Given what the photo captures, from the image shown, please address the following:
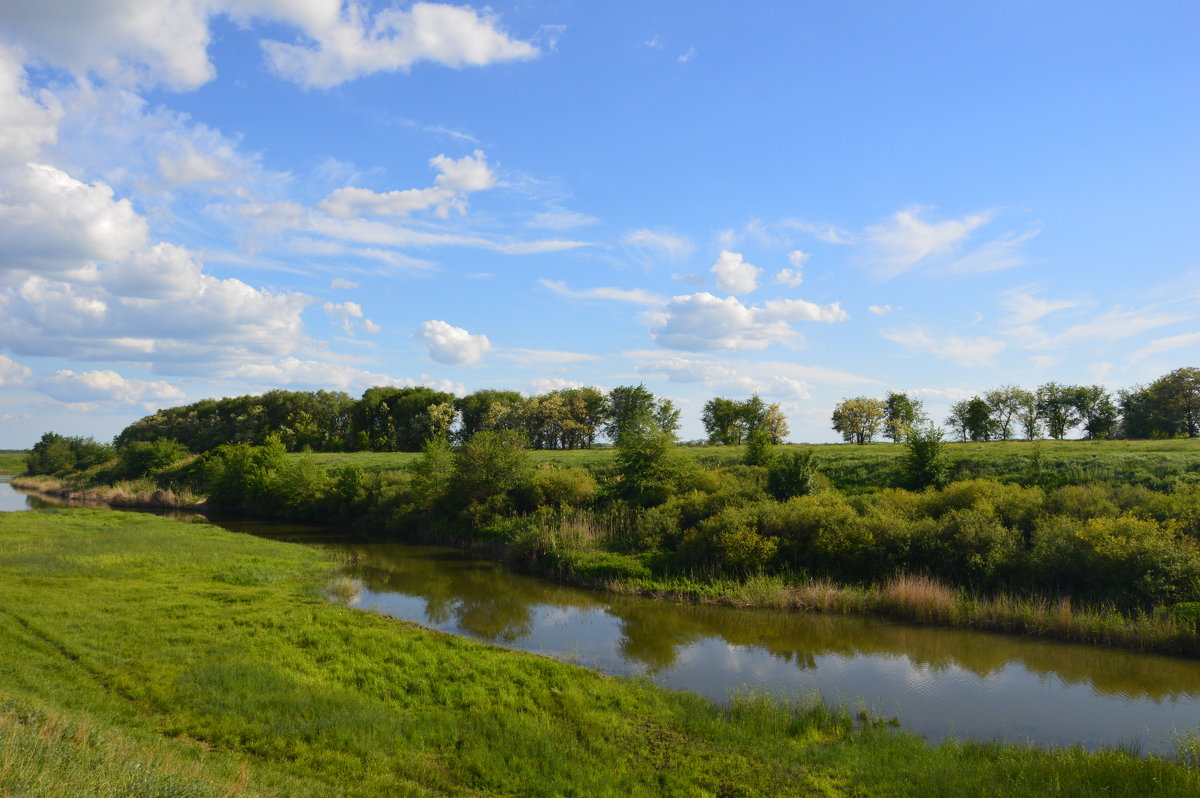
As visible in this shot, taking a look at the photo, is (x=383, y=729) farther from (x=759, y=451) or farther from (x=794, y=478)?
(x=759, y=451)

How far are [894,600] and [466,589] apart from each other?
1560 centimetres

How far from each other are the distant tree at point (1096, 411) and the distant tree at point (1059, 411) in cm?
41

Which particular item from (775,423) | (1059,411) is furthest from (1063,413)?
(775,423)

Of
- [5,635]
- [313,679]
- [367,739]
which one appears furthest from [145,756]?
[5,635]

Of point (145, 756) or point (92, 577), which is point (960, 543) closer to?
point (145, 756)

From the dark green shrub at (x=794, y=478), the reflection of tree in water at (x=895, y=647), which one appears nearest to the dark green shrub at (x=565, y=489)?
the dark green shrub at (x=794, y=478)

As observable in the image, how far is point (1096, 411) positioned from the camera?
65188mm

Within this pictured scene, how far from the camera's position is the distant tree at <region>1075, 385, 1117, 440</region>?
64.0m

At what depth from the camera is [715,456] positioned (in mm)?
47219

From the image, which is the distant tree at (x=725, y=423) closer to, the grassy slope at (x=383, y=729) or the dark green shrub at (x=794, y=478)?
the dark green shrub at (x=794, y=478)

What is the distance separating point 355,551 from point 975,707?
101ft

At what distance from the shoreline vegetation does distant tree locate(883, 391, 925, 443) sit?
27.9 meters

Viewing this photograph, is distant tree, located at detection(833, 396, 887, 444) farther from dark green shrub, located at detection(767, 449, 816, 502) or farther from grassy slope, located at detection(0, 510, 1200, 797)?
grassy slope, located at detection(0, 510, 1200, 797)

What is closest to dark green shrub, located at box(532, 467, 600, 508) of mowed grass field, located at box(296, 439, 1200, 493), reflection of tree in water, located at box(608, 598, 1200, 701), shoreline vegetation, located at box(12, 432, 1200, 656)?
shoreline vegetation, located at box(12, 432, 1200, 656)
